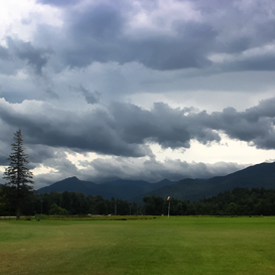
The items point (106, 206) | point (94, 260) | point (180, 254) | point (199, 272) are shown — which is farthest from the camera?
point (106, 206)

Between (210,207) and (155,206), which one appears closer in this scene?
(155,206)

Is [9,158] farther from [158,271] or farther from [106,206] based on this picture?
[106,206]

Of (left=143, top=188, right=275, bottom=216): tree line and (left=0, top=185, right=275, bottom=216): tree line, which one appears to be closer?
(left=143, top=188, right=275, bottom=216): tree line

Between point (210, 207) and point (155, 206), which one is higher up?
point (155, 206)

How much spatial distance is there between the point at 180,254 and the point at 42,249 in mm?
7132

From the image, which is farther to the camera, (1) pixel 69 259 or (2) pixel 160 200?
(2) pixel 160 200

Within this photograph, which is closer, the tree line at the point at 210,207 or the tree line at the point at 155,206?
the tree line at the point at 210,207

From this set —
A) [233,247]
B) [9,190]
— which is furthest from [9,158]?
[233,247]

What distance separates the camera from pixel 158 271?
1073 cm

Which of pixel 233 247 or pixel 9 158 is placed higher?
pixel 9 158

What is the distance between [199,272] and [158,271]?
4.52ft

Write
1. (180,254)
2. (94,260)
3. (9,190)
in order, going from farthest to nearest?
1. (9,190)
2. (180,254)
3. (94,260)

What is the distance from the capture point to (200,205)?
607 feet

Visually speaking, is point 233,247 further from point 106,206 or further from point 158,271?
point 106,206
